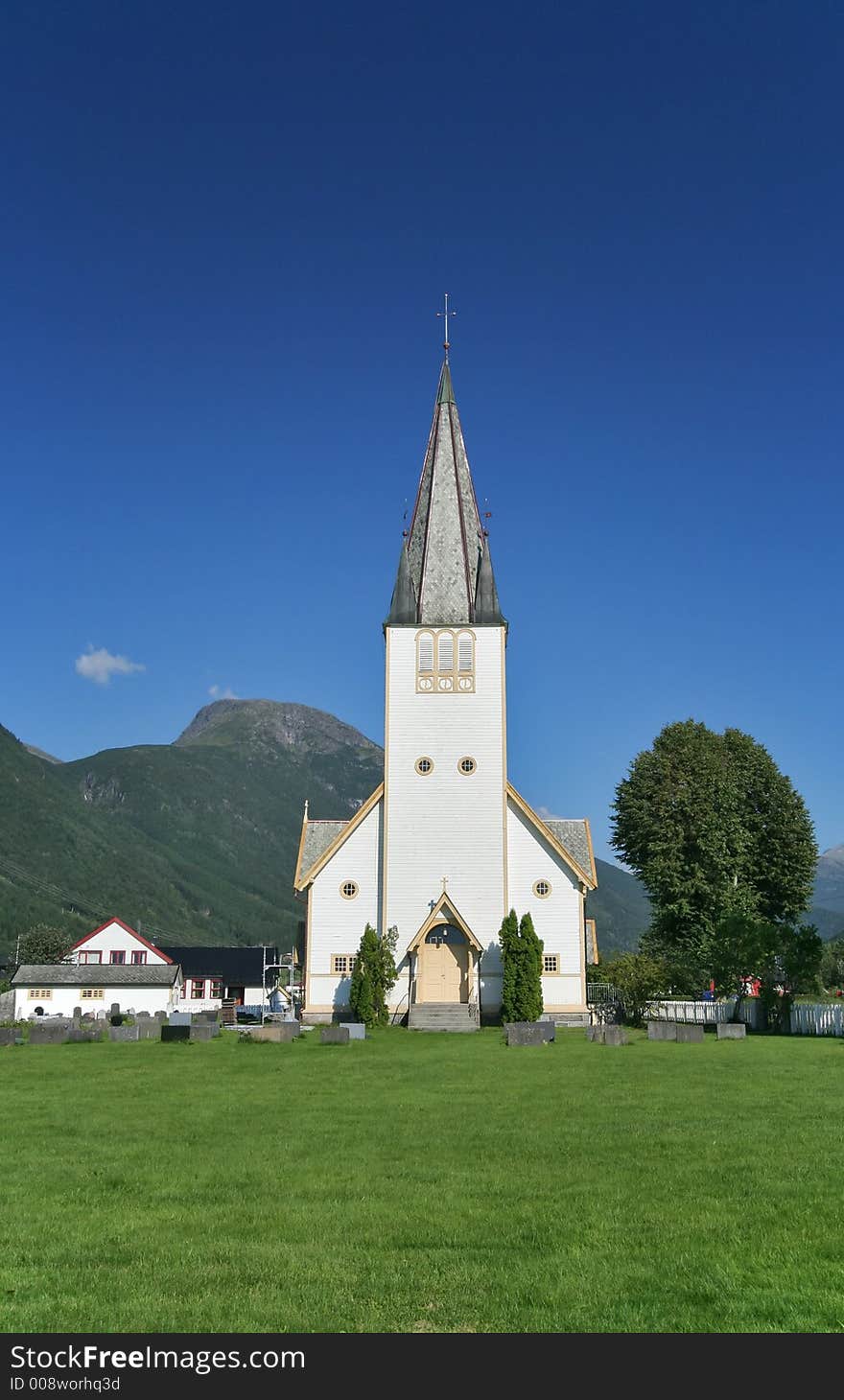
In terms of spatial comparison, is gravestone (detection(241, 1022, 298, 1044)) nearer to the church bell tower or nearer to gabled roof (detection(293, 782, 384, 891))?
the church bell tower

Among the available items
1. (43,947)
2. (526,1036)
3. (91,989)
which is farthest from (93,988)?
(526,1036)

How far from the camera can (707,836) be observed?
49.0 meters

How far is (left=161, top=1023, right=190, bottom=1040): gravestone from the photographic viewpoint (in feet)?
102

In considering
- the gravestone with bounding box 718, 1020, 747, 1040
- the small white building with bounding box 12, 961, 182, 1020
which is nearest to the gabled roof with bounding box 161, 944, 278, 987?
the small white building with bounding box 12, 961, 182, 1020

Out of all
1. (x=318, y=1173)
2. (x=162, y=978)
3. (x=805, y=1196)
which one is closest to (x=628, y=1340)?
(x=805, y=1196)

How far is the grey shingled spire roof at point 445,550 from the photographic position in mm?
43500

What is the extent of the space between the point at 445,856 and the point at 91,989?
127ft

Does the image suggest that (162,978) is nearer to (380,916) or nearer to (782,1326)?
(380,916)

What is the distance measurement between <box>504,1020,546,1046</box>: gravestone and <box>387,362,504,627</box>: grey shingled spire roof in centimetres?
1845

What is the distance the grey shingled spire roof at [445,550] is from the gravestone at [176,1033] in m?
18.4

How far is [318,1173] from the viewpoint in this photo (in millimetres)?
10609

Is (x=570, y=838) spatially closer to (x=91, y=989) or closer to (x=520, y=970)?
(x=520, y=970)

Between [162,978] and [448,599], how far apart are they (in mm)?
41824

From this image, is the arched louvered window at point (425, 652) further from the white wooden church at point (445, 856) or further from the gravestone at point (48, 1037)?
the gravestone at point (48, 1037)
